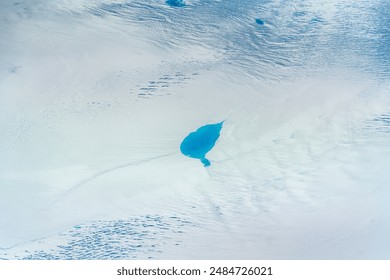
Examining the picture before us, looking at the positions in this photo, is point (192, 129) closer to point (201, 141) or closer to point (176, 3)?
point (201, 141)

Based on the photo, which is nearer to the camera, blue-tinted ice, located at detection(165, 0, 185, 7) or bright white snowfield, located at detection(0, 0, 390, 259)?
bright white snowfield, located at detection(0, 0, 390, 259)

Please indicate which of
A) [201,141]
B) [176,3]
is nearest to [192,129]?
[201,141]

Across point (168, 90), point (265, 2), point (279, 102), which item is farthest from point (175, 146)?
point (265, 2)

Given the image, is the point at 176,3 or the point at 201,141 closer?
the point at 201,141

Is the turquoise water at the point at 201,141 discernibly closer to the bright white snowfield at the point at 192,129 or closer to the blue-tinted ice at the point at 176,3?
the bright white snowfield at the point at 192,129

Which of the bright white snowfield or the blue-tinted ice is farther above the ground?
the blue-tinted ice

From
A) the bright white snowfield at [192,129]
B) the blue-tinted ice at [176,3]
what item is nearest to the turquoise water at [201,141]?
the bright white snowfield at [192,129]

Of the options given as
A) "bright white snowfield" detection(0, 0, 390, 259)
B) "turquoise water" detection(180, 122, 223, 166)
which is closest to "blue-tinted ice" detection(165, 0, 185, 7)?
"bright white snowfield" detection(0, 0, 390, 259)

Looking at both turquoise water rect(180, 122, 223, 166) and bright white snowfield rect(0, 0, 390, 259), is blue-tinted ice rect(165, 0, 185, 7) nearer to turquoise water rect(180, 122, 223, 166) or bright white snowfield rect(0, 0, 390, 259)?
bright white snowfield rect(0, 0, 390, 259)
